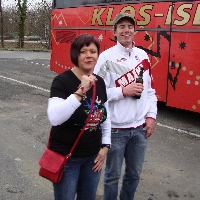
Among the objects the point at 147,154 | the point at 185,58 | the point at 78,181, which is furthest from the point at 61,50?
the point at 78,181

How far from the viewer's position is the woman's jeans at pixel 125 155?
291cm

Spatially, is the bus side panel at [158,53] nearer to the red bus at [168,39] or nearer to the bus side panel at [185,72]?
the red bus at [168,39]

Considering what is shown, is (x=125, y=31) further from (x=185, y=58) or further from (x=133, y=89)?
(x=185, y=58)

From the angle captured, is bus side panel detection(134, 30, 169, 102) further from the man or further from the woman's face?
A: the woman's face

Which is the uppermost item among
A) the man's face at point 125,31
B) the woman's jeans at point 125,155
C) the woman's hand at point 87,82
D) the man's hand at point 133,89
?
the man's face at point 125,31

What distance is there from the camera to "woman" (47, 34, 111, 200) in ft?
7.14

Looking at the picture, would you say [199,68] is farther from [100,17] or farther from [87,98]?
[87,98]

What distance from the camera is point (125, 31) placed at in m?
2.89

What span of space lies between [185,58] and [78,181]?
187 inches

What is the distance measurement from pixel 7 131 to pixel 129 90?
3930 mm

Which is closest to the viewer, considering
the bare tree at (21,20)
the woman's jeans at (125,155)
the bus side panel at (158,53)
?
the woman's jeans at (125,155)

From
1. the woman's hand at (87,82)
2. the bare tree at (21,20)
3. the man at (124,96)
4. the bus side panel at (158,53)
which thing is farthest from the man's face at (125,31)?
the bare tree at (21,20)

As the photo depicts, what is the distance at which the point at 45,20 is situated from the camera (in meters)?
33.3

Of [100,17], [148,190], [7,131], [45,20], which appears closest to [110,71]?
[148,190]
